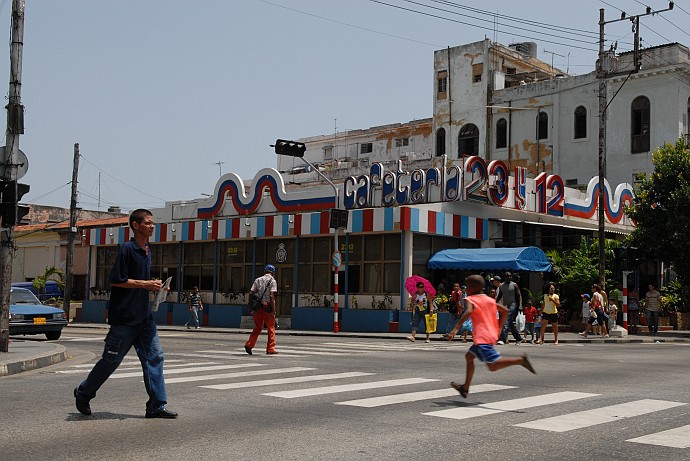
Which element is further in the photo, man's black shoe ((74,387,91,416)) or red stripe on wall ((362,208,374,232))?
red stripe on wall ((362,208,374,232))

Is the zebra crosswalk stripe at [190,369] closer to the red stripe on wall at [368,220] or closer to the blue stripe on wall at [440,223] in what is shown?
the red stripe on wall at [368,220]

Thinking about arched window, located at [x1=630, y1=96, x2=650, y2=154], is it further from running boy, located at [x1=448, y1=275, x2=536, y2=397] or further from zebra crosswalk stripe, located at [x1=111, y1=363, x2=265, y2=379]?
running boy, located at [x1=448, y1=275, x2=536, y2=397]

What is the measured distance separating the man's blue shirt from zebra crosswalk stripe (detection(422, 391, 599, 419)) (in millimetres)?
3055

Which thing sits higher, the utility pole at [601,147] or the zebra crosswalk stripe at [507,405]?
the utility pole at [601,147]

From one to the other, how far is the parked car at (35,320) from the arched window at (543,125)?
3451 centimetres

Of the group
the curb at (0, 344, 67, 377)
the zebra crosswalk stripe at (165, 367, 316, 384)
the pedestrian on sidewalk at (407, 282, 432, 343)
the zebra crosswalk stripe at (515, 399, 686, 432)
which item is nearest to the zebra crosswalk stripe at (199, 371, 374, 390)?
the zebra crosswalk stripe at (165, 367, 316, 384)

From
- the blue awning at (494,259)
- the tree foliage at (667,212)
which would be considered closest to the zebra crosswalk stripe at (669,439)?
the blue awning at (494,259)

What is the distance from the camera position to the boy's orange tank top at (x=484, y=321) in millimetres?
9617

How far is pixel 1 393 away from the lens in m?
10.1

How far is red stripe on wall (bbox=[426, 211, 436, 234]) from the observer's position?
3156 centimetres

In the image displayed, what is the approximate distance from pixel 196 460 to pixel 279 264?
30.3 meters

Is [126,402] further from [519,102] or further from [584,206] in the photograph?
[519,102]

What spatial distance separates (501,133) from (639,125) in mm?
9014

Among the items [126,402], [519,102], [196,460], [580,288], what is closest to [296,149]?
[580,288]
